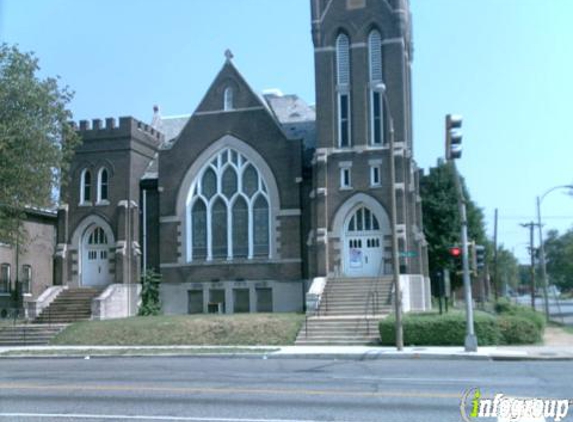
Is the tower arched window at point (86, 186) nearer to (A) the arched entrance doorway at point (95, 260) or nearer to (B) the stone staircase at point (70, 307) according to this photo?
(A) the arched entrance doorway at point (95, 260)

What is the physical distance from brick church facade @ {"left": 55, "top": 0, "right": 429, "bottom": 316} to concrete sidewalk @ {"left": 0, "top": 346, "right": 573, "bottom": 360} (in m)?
9.16

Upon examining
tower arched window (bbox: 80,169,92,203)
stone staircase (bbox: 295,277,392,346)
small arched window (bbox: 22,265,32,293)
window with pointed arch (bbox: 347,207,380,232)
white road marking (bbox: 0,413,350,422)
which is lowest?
white road marking (bbox: 0,413,350,422)

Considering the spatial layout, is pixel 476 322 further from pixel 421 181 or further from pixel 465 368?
pixel 421 181

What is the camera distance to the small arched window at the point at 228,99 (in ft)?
126

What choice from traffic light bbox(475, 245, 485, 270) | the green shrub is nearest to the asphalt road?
traffic light bbox(475, 245, 485, 270)

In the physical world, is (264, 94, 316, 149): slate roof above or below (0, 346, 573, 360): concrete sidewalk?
above

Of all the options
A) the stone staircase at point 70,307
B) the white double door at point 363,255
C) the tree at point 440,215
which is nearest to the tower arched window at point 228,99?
the white double door at point 363,255

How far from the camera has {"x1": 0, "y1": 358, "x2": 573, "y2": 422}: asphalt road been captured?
11.1m

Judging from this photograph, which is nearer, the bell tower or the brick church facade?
the bell tower

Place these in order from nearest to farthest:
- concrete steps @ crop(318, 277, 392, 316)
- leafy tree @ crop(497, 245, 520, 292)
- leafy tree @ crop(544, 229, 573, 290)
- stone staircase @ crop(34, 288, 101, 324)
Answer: concrete steps @ crop(318, 277, 392, 316) → stone staircase @ crop(34, 288, 101, 324) → leafy tree @ crop(544, 229, 573, 290) → leafy tree @ crop(497, 245, 520, 292)

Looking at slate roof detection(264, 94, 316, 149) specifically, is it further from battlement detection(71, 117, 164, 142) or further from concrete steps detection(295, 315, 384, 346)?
concrete steps detection(295, 315, 384, 346)

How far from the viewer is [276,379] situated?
15945mm

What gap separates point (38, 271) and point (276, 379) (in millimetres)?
32022

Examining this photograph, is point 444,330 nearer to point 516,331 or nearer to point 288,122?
point 516,331
